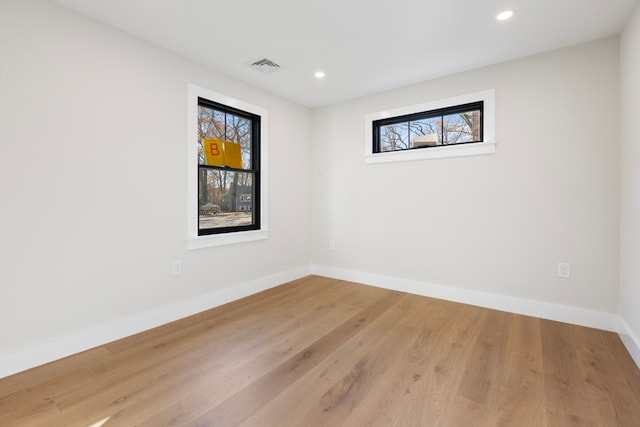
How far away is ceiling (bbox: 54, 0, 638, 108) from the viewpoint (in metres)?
2.13

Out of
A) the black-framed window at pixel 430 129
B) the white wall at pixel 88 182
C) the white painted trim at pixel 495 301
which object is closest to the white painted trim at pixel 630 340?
the white painted trim at pixel 495 301

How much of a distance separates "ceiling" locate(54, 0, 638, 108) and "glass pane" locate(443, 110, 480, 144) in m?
0.48

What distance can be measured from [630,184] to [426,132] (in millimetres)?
1840

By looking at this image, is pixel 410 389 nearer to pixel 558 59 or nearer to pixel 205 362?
pixel 205 362

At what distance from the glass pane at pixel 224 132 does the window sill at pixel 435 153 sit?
5.06 feet

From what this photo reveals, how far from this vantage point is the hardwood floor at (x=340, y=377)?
60.9 inches

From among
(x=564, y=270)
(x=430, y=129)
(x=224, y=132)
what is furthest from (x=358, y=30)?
(x=564, y=270)

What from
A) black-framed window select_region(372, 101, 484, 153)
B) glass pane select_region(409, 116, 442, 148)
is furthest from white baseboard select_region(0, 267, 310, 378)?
glass pane select_region(409, 116, 442, 148)

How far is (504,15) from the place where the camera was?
223cm

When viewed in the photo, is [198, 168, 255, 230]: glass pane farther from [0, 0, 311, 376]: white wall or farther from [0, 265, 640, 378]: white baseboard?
[0, 265, 640, 378]: white baseboard

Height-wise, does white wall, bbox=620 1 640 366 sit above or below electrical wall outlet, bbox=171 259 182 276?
above

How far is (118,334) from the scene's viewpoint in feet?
7.86

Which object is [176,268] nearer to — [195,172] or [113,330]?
[113,330]

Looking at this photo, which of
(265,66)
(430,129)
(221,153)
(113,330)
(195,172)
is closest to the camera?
(113,330)
